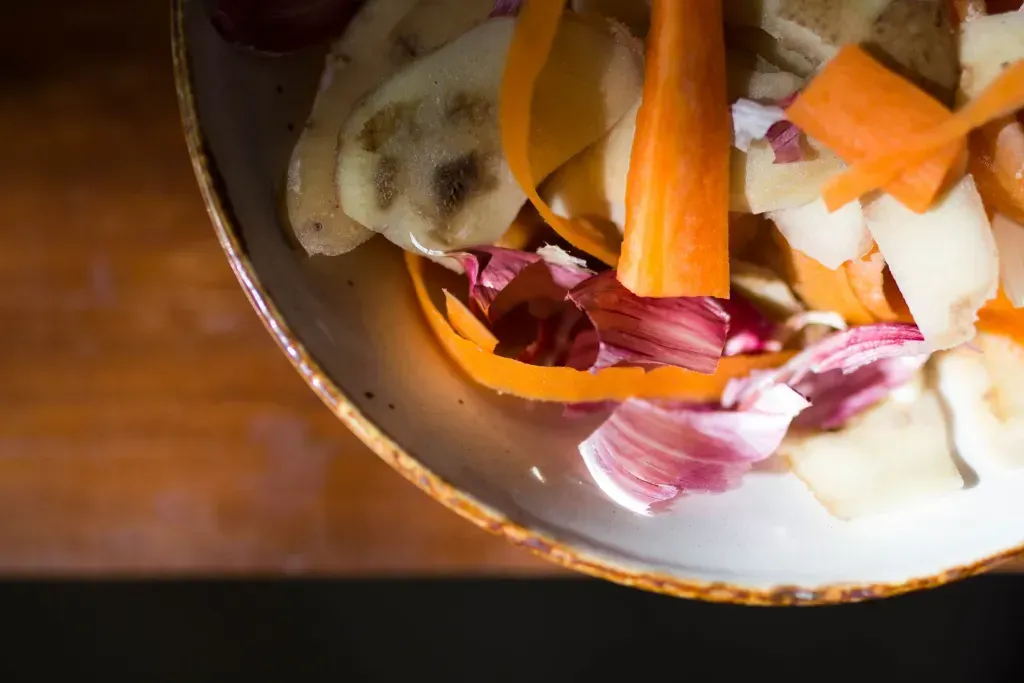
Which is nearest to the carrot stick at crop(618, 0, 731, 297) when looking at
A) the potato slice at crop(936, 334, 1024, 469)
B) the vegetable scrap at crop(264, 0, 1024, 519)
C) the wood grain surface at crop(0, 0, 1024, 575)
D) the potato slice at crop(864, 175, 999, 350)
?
the vegetable scrap at crop(264, 0, 1024, 519)

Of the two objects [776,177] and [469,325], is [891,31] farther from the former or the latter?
[469,325]

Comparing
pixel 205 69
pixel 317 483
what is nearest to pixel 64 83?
pixel 205 69

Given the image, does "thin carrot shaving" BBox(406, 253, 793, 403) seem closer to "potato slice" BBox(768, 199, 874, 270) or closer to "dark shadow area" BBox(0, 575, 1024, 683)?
"potato slice" BBox(768, 199, 874, 270)

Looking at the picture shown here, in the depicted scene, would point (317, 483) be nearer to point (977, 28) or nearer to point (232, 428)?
point (232, 428)

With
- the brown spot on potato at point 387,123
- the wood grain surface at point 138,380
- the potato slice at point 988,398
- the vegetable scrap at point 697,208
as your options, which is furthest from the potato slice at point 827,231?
the wood grain surface at point 138,380

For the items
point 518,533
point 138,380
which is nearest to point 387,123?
point 518,533
